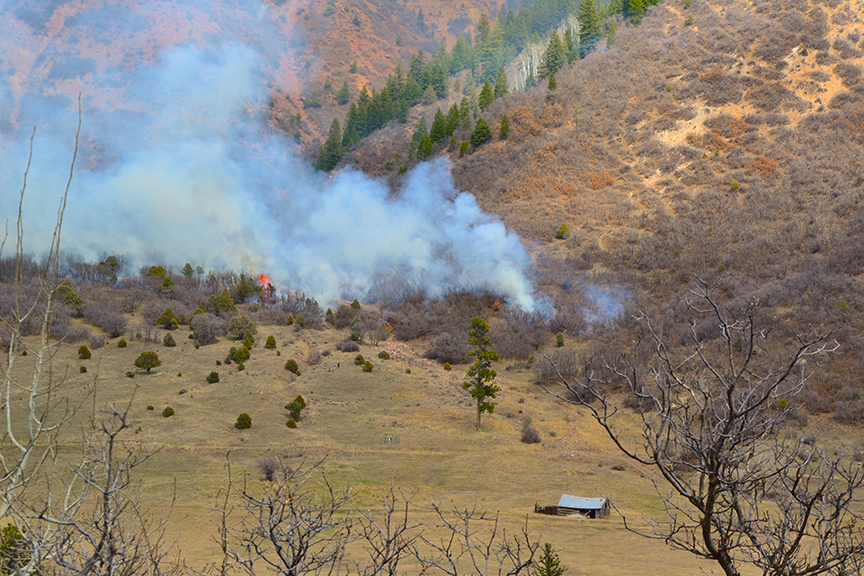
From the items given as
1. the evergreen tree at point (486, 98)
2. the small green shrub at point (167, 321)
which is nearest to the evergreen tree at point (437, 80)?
the evergreen tree at point (486, 98)

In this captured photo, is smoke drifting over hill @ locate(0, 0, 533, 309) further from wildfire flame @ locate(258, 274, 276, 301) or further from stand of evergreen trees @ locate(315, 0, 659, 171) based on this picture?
stand of evergreen trees @ locate(315, 0, 659, 171)

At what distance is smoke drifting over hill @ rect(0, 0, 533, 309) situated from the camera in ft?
152

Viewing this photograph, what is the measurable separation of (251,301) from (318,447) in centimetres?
2649

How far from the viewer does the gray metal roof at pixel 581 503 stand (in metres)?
16.6

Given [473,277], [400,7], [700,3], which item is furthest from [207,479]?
[400,7]

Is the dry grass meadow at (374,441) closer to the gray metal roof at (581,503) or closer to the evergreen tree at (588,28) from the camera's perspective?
the gray metal roof at (581,503)

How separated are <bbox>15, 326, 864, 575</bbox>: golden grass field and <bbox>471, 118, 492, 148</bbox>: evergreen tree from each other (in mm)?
30647

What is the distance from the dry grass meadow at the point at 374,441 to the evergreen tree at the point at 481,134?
30.7m

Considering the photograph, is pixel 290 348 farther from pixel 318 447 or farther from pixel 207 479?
pixel 207 479

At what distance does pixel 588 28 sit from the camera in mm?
72375

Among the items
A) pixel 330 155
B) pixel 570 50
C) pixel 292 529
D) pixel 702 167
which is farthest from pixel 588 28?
pixel 292 529

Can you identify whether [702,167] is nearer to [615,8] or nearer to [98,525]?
[615,8]

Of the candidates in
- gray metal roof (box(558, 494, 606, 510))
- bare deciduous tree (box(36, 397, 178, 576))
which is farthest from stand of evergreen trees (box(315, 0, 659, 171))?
bare deciduous tree (box(36, 397, 178, 576))

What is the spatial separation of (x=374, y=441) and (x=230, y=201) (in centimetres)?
3923
